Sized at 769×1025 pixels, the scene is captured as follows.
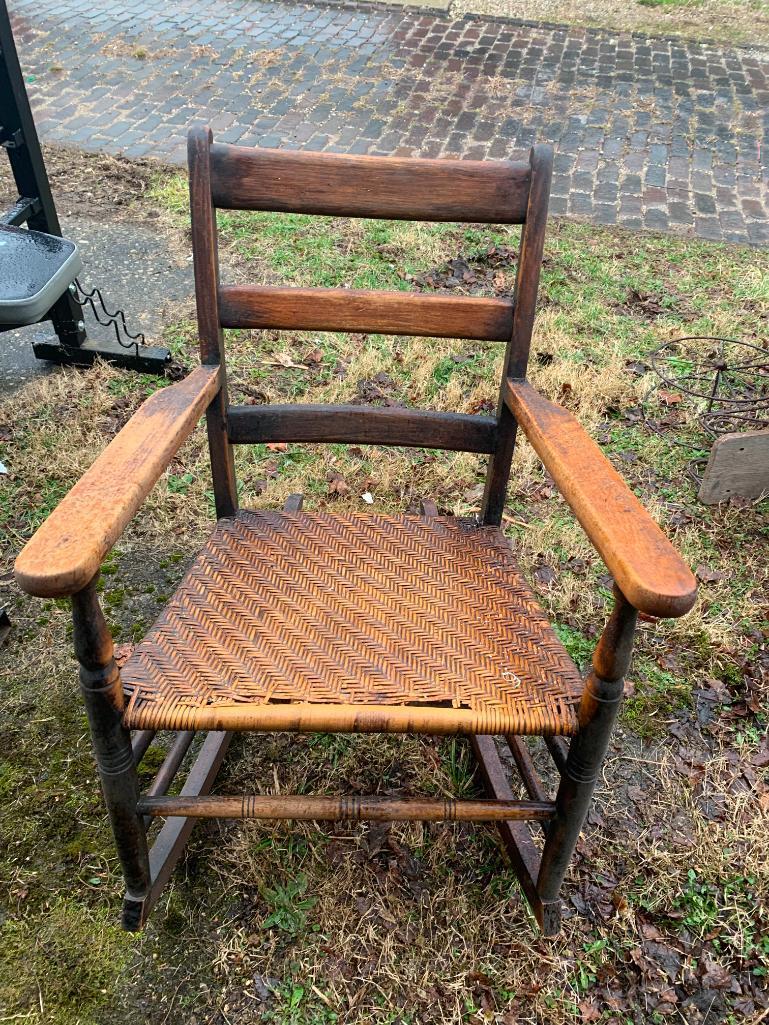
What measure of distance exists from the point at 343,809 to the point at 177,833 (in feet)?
1.51

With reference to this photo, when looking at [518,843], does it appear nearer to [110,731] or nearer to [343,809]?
[343,809]

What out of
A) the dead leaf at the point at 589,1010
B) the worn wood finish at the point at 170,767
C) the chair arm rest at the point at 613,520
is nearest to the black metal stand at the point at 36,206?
the worn wood finish at the point at 170,767

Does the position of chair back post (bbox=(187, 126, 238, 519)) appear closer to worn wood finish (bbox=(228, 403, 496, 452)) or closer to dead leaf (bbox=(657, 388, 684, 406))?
worn wood finish (bbox=(228, 403, 496, 452))

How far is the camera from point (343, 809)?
1450mm

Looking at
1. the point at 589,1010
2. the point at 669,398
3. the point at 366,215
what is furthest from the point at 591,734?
the point at 669,398

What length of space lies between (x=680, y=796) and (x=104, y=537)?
1554mm

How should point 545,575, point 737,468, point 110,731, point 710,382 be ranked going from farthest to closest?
point 710,382 < point 737,468 < point 545,575 < point 110,731

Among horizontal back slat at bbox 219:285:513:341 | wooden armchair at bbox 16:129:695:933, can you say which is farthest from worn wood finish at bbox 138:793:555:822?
horizontal back slat at bbox 219:285:513:341

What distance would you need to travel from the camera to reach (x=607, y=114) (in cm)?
605

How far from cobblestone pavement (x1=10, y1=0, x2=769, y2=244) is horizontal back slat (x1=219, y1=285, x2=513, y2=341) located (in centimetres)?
349

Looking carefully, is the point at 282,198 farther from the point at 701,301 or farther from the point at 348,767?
the point at 701,301

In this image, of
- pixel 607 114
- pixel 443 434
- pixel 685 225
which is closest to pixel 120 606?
pixel 443 434

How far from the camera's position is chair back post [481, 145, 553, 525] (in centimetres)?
158

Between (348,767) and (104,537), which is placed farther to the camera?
(348,767)
